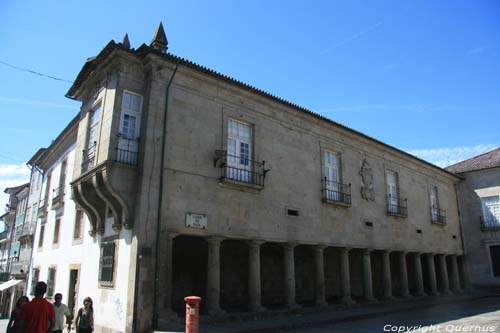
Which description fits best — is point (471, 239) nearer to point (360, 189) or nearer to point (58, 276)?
point (360, 189)

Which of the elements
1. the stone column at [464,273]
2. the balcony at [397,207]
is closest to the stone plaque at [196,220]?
the balcony at [397,207]

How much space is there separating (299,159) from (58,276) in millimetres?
10925

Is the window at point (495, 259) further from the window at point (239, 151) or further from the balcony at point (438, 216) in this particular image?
the window at point (239, 151)

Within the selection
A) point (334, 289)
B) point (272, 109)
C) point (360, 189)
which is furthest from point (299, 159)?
point (334, 289)

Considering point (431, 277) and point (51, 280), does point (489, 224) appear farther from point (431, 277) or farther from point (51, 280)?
point (51, 280)

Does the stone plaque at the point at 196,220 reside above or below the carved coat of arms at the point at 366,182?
below

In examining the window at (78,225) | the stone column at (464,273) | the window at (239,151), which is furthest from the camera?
the stone column at (464,273)

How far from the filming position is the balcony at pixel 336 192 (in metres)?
16.2

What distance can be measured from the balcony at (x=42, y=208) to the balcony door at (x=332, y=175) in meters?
14.5

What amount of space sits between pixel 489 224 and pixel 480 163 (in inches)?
166

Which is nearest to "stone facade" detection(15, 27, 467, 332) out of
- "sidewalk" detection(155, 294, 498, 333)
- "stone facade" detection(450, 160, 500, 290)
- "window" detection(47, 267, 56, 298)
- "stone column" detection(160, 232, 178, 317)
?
"stone column" detection(160, 232, 178, 317)

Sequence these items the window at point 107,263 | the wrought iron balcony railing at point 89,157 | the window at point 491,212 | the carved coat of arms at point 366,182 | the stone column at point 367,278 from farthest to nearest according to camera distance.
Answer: the window at point 491,212 < the carved coat of arms at point 366,182 < the stone column at point 367,278 < the wrought iron balcony railing at point 89,157 < the window at point 107,263

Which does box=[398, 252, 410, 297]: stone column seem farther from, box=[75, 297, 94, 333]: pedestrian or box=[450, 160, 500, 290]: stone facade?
box=[75, 297, 94, 333]: pedestrian

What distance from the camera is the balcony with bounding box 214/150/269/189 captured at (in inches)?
499
